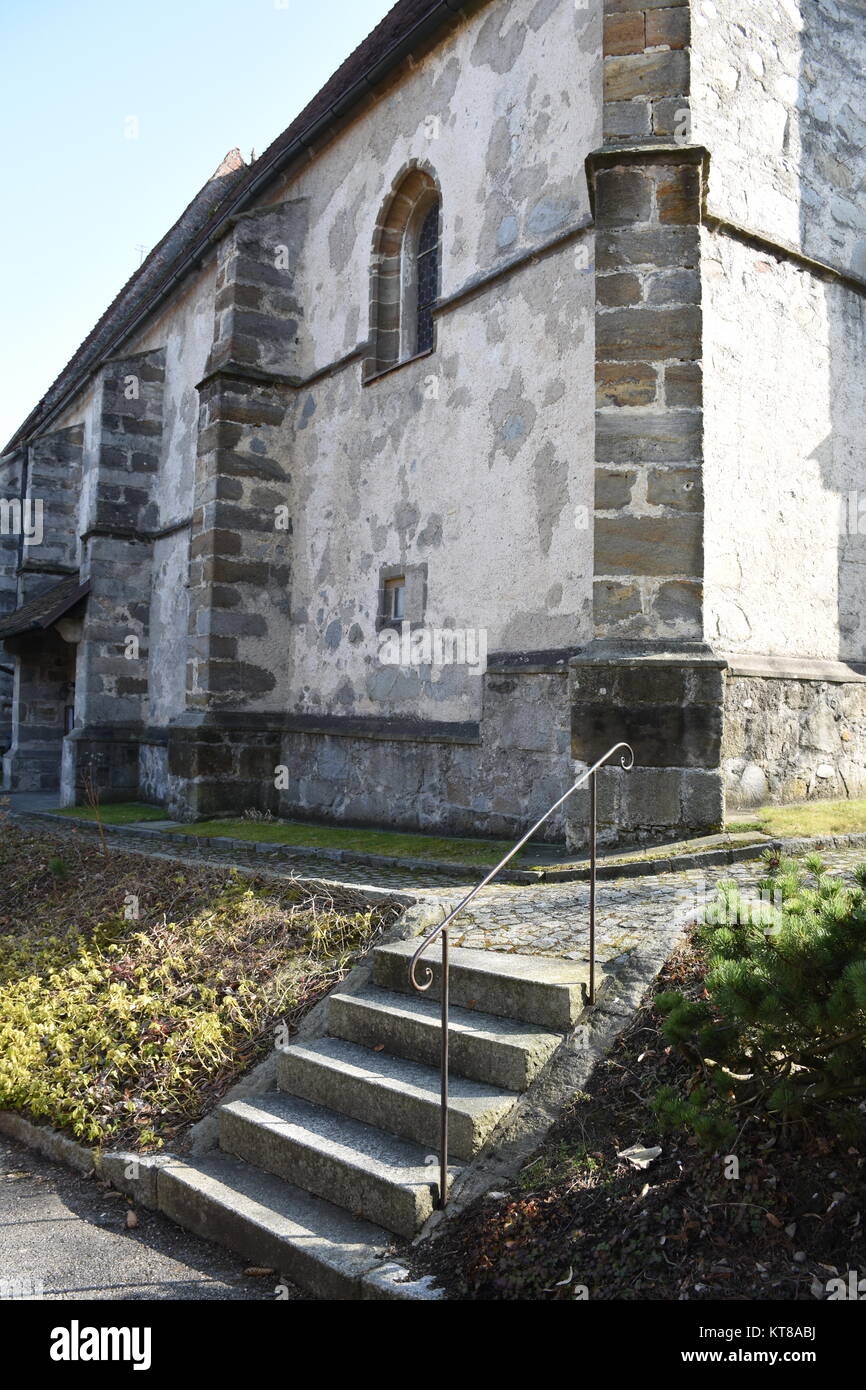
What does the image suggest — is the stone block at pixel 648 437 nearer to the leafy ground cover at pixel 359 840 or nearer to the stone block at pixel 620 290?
the stone block at pixel 620 290

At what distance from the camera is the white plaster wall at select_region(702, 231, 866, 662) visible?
26.1 ft

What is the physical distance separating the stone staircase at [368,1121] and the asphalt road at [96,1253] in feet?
0.38

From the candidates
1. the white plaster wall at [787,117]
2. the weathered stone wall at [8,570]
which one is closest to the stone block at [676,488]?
the white plaster wall at [787,117]

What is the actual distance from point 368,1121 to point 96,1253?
3.86 feet

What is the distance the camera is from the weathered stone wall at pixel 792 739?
779cm

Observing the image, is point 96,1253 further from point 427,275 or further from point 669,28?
point 427,275

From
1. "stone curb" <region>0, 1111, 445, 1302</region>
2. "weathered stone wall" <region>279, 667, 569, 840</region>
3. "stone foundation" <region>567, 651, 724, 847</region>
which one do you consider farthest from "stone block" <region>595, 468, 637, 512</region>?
"stone curb" <region>0, 1111, 445, 1302</region>

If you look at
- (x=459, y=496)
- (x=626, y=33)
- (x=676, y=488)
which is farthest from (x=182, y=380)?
(x=676, y=488)

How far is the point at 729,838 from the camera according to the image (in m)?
6.95

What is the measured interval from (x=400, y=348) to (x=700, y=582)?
16.5 ft

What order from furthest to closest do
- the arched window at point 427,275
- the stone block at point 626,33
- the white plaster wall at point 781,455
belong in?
the arched window at point 427,275, the white plaster wall at point 781,455, the stone block at point 626,33

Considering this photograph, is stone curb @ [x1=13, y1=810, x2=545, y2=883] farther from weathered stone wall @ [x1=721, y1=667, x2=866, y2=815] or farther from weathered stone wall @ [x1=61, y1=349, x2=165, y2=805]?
weathered stone wall @ [x1=61, y1=349, x2=165, y2=805]

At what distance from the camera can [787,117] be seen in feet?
28.4

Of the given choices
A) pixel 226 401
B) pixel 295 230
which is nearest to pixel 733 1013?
pixel 226 401
